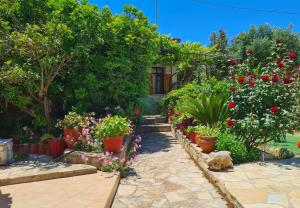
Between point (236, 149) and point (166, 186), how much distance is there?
181 cm

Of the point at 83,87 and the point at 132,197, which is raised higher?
the point at 83,87

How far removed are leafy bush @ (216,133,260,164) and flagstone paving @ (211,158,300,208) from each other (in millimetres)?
234

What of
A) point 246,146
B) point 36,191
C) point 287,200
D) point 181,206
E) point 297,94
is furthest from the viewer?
point 246,146

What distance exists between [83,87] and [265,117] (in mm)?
4885

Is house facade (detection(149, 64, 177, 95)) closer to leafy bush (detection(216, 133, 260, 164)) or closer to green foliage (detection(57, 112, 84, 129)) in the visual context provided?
green foliage (detection(57, 112, 84, 129))

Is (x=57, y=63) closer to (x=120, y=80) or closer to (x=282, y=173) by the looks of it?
(x=120, y=80)

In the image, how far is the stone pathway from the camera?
15.1 feet

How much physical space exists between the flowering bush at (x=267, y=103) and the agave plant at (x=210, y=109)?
67 centimetres

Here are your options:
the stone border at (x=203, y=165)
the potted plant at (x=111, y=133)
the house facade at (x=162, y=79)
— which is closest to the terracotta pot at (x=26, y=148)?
the potted plant at (x=111, y=133)

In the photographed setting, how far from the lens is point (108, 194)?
4613 millimetres

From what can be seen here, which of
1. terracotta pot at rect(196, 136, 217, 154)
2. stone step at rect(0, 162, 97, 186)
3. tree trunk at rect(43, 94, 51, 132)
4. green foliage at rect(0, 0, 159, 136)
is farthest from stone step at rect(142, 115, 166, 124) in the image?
stone step at rect(0, 162, 97, 186)

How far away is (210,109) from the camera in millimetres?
7754

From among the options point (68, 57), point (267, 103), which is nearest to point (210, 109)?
point (267, 103)

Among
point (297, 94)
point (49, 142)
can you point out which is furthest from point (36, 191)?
point (297, 94)
